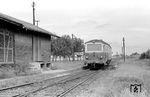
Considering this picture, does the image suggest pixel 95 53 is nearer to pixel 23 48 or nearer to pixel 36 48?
pixel 36 48

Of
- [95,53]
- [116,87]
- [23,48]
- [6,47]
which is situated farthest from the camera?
[95,53]

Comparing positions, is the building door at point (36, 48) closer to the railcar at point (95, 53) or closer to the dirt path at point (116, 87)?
the railcar at point (95, 53)

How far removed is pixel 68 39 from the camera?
72812 mm

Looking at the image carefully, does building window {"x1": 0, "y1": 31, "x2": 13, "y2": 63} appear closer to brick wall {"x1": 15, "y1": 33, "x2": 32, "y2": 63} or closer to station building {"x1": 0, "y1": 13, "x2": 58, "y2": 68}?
station building {"x1": 0, "y1": 13, "x2": 58, "y2": 68}

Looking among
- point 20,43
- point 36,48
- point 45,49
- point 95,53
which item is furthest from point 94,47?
point 20,43

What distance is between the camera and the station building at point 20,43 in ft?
67.4

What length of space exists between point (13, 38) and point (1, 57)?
229cm

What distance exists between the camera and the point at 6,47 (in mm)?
21125

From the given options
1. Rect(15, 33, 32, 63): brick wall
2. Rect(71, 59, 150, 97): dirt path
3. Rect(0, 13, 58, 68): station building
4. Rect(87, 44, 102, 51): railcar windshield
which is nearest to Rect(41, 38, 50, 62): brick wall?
Rect(0, 13, 58, 68): station building

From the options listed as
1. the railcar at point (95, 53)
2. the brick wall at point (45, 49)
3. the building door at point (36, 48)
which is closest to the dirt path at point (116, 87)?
the building door at point (36, 48)

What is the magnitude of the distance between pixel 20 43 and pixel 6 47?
222cm

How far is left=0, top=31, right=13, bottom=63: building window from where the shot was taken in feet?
67.1

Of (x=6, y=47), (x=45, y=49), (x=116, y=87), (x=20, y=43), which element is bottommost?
(x=116, y=87)

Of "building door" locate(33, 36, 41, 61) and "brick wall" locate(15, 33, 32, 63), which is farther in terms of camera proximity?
"building door" locate(33, 36, 41, 61)
